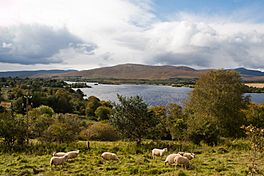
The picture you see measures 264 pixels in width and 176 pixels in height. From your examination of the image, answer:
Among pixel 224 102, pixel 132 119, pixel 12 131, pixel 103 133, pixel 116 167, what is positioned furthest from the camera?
pixel 103 133

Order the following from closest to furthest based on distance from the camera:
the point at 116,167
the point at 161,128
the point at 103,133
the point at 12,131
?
the point at 116,167 → the point at 12,131 → the point at 161,128 → the point at 103,133

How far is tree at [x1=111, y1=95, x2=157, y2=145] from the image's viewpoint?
90.2ft

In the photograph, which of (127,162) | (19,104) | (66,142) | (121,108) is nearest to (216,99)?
(121,108)

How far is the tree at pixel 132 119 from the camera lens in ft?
90.2

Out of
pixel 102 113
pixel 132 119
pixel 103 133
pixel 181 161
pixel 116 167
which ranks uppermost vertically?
pixel 132 119

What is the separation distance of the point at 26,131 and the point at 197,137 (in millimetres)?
16698

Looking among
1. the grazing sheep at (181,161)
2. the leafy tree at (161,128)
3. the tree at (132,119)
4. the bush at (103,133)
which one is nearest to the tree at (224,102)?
the leafy tree at (161,128)

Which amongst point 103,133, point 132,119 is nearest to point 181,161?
point 132,119

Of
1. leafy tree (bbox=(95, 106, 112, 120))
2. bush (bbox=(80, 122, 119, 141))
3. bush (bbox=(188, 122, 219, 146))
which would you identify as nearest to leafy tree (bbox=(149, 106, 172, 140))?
bush (bbox=(188, 122, 219, 146))

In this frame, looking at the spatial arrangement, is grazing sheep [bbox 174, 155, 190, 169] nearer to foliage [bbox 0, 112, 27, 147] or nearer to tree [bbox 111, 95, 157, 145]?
tree [bbox 111, 95, 157, 145]

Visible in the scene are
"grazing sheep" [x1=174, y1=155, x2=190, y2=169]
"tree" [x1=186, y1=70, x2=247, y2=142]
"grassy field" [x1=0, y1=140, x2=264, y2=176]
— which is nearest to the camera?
"grassy field" [x1=0, y1=140, x2=264, y2=176]

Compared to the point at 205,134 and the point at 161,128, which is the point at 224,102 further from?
the point at 161,128

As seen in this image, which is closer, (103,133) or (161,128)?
(161,128)

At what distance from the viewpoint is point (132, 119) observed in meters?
27.6
